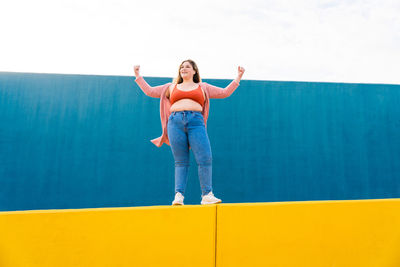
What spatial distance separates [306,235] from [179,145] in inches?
34.6

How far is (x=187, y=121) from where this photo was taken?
1.56m

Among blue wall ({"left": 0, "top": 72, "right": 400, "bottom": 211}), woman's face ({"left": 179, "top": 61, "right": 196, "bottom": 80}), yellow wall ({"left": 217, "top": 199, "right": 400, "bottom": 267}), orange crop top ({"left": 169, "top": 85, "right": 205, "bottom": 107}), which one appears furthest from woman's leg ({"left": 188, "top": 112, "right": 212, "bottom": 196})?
blue wall ({"left": 0, "top": 72, "right": 400, "bottom": 211})

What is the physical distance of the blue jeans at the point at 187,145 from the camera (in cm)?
145

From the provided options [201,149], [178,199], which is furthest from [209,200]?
[201,149]

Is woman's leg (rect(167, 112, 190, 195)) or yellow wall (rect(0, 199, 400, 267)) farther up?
woman's leg (rect(167, 112, 190, 195))

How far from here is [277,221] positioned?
3.03ft

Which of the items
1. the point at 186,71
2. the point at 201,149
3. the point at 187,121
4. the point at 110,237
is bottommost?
the point at 110,237

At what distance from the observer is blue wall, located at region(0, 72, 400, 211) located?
2.75 m

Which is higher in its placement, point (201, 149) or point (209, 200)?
point (201, 149)

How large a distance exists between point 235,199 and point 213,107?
3.76ft

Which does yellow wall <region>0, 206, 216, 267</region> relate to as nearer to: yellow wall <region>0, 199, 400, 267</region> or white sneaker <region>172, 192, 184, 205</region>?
yellow wall <region>0, 199, 400, 267</region>

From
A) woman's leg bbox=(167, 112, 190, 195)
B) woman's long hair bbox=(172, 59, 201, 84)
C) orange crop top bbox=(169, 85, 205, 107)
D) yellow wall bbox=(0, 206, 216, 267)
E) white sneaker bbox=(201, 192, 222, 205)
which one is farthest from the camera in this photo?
woman's long hair bbox=(172, 59, 201, 84)

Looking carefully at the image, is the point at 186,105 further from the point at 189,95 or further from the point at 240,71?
the point at 240,71

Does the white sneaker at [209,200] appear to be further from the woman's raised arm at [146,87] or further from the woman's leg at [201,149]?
the woman's raised arm at [146,87]
